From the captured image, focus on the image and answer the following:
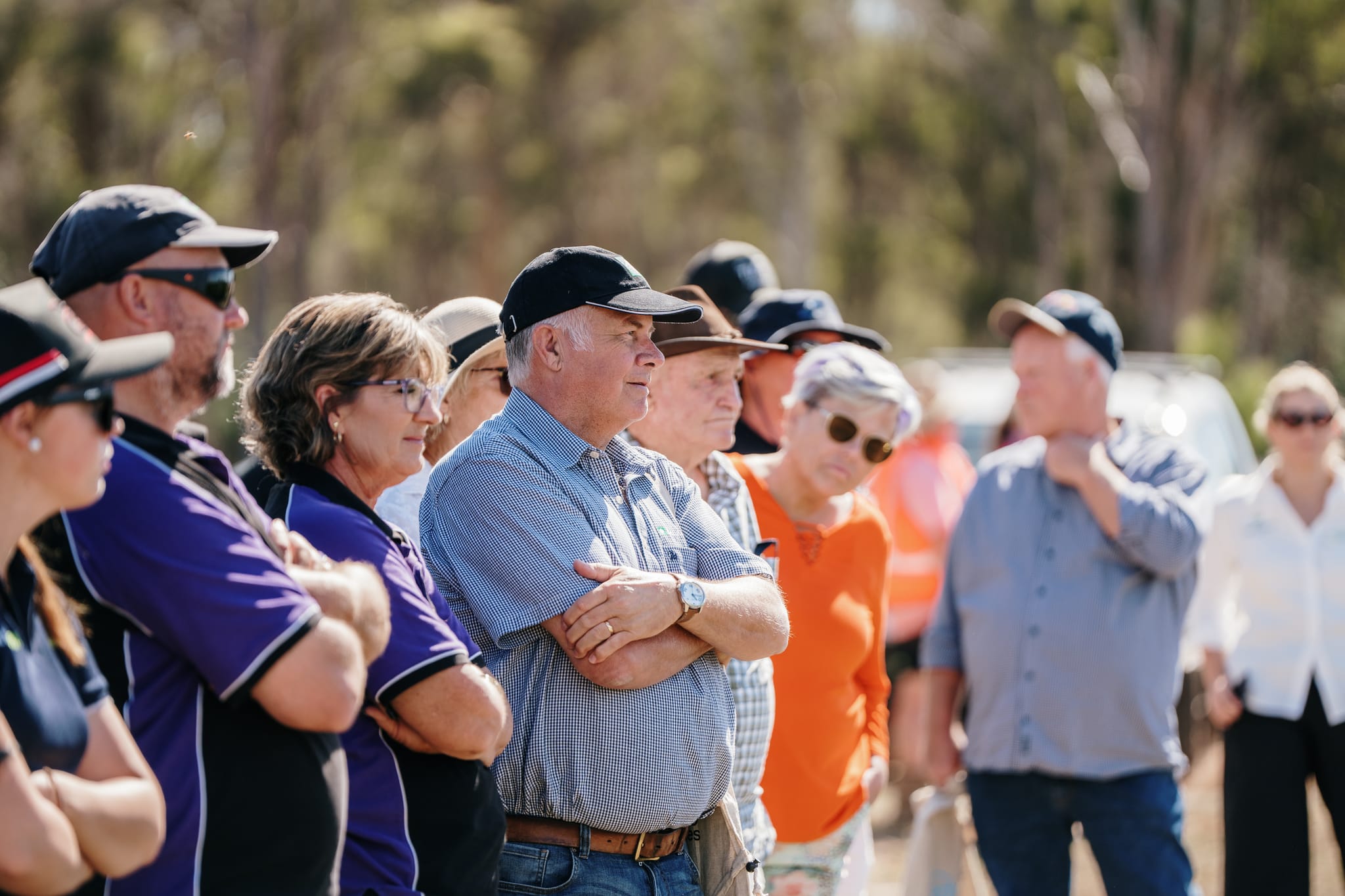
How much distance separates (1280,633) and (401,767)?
3.35 metres

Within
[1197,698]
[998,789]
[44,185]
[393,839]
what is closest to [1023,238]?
[44,185]

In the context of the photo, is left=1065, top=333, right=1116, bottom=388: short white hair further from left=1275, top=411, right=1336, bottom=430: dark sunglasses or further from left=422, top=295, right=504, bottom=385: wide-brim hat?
left=422, top=295, right=504, bottom=385: wide-brim hat

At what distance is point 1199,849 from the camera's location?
→ 628 cm

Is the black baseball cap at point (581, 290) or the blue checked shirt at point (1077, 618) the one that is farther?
the blue checked shirt at point (1077, 618)

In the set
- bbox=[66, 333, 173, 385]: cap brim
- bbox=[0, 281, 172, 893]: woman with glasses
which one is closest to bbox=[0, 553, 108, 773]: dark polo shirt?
bbox=[0, 281, 172, 893]: woman with glasses

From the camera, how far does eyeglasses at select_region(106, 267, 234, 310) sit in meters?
1.96

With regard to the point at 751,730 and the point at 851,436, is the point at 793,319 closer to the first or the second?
the point at 851,436

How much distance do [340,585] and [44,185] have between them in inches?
883

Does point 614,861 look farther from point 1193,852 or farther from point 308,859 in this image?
point 1193,852

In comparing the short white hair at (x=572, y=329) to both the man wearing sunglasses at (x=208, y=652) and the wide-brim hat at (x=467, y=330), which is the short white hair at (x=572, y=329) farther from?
the man wearing sunglasses at (x=208, y=652)

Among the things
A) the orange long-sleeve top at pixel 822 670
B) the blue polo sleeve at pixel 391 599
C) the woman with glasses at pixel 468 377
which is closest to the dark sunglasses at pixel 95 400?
the blue polo sleeve at pixel 391 599

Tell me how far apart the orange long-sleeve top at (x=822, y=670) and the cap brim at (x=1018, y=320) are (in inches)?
33.3

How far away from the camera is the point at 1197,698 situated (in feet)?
24.6

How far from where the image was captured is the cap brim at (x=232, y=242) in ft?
6.48
